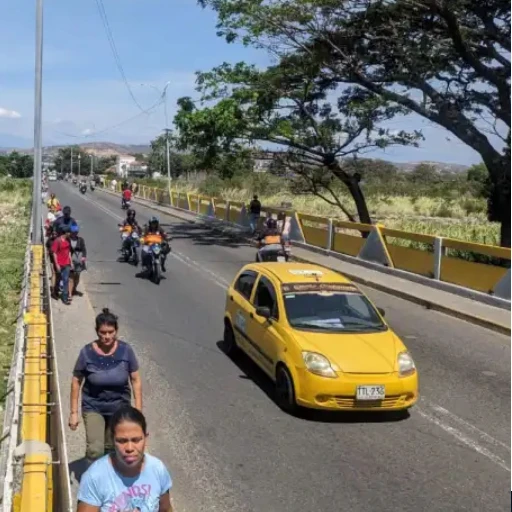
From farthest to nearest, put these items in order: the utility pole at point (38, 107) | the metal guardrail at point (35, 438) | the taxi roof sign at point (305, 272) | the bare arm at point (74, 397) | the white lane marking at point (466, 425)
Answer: the utility pole at point (38, 107)
the taxi roof sign at point (305, 272)
the white lane marking at point (466, 425)
the bare arm at point (74, 397)
the metal guardrail at point (35, 438)

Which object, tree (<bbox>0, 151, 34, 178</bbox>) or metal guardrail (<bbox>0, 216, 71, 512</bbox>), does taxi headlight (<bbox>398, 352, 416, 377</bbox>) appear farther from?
tree (<bbox>0, 151, 34, 178</bbox>)

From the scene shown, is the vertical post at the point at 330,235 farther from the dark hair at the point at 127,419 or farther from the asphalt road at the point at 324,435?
the dark hair at the point at 127,419

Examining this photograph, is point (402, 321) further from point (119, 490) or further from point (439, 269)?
point (119, 490)

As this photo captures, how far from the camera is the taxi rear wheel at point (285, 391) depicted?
8.86 meters

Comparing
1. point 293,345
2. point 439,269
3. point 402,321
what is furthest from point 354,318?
point 439,269

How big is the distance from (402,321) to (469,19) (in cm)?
1290

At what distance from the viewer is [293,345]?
29.8ft

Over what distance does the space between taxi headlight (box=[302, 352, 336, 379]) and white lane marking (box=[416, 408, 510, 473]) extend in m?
1.26

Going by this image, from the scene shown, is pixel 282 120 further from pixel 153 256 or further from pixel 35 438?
pixel 35 438

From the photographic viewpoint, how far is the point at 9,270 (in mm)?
21672

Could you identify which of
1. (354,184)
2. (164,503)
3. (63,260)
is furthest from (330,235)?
(164,503)

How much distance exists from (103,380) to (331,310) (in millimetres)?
4140

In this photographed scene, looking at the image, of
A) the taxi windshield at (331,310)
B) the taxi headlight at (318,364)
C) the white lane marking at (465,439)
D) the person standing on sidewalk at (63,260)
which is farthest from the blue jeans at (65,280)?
the white lane marking at (465,439)

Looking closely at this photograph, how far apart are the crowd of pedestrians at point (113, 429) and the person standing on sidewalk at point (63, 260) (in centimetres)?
794
